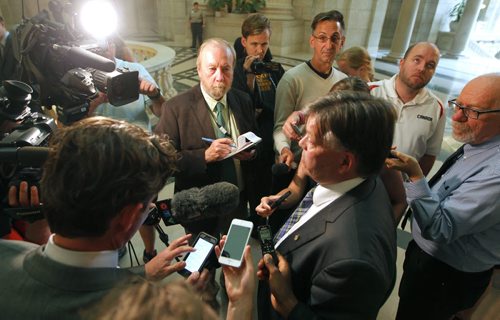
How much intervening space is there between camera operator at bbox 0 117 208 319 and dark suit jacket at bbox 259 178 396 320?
0.58 meters

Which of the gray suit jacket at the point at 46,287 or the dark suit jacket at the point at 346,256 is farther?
the dark suit jacket at the point at 346,256

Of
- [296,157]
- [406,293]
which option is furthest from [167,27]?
[406,293]

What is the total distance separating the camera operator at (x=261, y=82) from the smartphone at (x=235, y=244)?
0.97 metres

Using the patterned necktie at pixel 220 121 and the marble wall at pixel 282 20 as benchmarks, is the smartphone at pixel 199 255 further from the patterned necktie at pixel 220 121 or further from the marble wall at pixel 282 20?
the marble wall at pixel 282 20

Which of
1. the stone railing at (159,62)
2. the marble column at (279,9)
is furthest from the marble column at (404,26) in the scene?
the stone railing at (159,62)

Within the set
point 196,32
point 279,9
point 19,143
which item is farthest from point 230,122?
point 196,32

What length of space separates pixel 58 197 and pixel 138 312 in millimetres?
369

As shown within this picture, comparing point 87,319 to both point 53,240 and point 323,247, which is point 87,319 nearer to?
point 53,240

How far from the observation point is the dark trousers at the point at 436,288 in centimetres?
142

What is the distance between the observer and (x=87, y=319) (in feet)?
1.76

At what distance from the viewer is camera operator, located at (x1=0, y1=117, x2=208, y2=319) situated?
0.63 meters

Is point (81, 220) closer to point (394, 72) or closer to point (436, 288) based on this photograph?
point (436, 288)

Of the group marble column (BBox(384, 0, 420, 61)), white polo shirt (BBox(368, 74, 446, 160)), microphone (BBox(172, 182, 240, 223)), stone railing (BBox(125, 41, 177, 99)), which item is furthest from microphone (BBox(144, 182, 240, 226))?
marble column (BBox(384, 0, 420, 61))

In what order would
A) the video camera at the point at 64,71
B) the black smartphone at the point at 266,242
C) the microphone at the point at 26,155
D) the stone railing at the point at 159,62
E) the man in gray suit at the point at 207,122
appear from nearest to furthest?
the microphone at the point at 26,155, the black smartphone at the point at 266,242, the video camera at the point at 64,71, the man in gray suit at the point at 207,122, the stone railing at the point at 159,62
